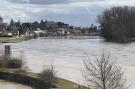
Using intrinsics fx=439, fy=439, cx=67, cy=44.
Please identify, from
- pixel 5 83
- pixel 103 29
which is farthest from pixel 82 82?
pixel 103 29

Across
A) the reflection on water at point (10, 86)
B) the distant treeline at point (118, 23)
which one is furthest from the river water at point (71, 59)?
the distant treeline at point (118, 23)

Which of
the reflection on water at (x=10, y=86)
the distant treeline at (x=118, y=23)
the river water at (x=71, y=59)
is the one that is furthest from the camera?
the distant treeline at (x=118, y=23)

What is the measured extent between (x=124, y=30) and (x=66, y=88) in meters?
85.3

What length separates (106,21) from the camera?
113000mm

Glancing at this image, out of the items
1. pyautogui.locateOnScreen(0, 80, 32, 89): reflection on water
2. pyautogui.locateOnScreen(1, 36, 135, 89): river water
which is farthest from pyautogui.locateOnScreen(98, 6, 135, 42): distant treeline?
pyautogui.locateOnScreen(0, 80, 32, 89): reflection on water

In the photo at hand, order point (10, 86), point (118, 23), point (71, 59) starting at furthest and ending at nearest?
1. point (118, 23)
2. point (71, 59)
3. point (10, 86)

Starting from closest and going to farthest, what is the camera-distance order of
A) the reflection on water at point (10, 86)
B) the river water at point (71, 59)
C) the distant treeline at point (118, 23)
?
1. the reflection on water at point (10, 86)
2. the river water at point (71, 59)
3. the distant treeline at point (118, 23)

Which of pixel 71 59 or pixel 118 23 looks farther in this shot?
pixel 118 23

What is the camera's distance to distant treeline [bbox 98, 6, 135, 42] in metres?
104

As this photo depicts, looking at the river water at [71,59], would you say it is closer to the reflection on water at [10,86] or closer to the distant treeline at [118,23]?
the reflection on water at [10,86]

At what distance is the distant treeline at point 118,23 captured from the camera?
104m

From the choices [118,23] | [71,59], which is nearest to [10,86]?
[71,59]

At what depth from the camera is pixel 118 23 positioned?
112188 mm

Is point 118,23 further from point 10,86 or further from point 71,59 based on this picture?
point 10,86
